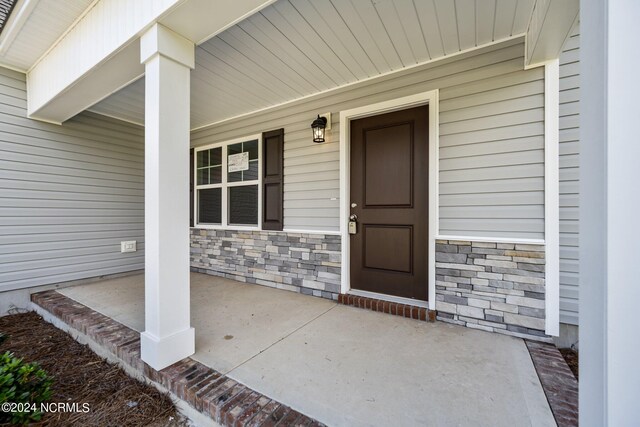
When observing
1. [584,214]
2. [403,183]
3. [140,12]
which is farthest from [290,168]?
[584,214]

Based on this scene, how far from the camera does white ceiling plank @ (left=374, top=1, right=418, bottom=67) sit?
1.90 meters

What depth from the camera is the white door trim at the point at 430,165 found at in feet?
8.19

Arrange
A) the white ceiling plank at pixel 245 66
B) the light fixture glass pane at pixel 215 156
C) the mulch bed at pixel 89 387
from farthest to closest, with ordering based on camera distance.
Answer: the light fixture glass pane at pixel 215 156 → the white ceiling plank at pixel 245 66 → the mulch bed at pixel 89 387

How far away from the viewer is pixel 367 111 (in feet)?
9.43

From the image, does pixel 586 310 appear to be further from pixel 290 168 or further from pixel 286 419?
pixel 290 168

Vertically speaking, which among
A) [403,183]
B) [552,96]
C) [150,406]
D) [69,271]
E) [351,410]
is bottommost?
[150,406]

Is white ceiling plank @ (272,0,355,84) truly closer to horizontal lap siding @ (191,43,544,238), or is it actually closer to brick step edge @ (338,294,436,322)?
horizontal lap siding @ (191,43,544,238)

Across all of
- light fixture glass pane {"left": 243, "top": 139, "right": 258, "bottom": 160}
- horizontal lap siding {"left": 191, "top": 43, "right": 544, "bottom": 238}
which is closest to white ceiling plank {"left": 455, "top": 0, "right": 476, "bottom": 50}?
horizontal lap siding {"left": 191, "top": 43, "right": 544, "bottom": 238}

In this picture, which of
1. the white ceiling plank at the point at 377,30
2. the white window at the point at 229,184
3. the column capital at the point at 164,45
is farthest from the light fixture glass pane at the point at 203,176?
the white ceiling plank at the point at 377,30

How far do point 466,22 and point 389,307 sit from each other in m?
2.54

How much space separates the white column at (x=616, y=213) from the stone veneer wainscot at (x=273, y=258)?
8.09 ft

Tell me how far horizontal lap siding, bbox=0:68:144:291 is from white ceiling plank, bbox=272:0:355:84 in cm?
346

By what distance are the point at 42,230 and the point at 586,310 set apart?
500cm

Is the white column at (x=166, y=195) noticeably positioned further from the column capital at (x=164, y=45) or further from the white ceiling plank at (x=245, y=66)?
the white ceiling plank at (x=245, y=66)
